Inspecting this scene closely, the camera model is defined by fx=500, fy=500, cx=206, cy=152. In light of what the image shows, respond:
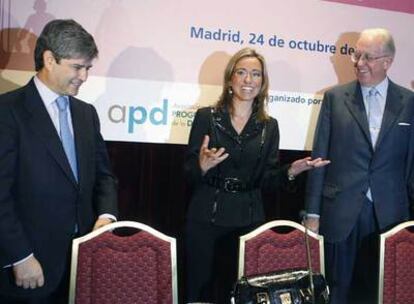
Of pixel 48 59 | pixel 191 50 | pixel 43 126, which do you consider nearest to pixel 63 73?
pixel 48 59

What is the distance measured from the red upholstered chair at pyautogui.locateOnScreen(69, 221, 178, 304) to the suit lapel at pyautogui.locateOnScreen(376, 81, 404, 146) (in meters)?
1.28

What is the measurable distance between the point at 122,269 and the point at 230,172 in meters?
0.76

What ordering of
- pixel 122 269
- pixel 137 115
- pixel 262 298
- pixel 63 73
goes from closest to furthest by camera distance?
1. pixel 262 298
2. pixel 63 73
3. pixel 122 269
4. pixel 137 115

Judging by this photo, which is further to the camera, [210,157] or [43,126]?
[210,157]

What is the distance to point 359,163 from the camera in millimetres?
2652

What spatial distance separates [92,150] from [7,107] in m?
0.43

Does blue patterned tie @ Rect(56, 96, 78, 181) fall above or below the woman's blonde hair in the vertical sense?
below

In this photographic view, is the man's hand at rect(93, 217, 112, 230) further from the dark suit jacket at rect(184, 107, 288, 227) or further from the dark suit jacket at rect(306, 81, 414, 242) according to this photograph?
the dark suit jacket at rect(306, 81, 414, 242)

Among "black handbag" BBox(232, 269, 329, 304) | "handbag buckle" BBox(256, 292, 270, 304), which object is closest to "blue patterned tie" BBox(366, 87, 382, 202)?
"black handbag" BBox(232, 269, 329, 304)

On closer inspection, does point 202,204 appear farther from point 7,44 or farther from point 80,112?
point 7,44

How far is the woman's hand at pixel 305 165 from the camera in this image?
7.72 ft

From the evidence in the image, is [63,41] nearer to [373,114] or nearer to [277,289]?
[277,289]

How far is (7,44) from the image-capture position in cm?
282

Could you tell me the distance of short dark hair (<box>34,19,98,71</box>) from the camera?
1938 mm
